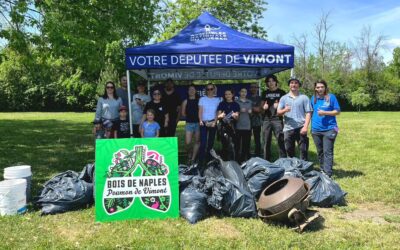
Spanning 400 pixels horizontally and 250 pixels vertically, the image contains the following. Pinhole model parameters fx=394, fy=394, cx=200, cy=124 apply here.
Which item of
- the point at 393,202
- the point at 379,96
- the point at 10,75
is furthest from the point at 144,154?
the point at 379,96

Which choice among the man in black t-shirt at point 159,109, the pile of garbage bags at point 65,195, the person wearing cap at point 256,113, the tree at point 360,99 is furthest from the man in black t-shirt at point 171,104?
the tree at point 360,99

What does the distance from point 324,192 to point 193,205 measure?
2049 mm

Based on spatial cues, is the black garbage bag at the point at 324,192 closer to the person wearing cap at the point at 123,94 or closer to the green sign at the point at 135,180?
the green sign at the point at 135,180

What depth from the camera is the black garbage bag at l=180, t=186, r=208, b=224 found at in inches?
207

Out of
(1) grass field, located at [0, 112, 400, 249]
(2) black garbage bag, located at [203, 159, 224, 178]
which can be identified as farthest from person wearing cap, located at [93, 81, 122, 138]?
(2) black garbage bag, located at [203, 159, 224, 178]

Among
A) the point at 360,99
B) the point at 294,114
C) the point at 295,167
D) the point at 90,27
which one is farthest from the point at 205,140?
the point at 360,99

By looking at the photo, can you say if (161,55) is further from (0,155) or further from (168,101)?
(0,155)

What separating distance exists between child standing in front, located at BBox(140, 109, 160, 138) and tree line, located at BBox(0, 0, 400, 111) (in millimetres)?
4263

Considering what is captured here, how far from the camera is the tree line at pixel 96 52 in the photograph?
11102mm

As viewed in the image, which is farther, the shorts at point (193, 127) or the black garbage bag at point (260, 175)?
the shorts at point (193, 127)

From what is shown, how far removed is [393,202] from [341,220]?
1.39 metres

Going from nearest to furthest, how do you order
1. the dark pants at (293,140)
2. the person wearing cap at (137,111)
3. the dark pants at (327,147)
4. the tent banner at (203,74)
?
the dark pants at (327,147), the dark pants at (293,140), the person wearing cap at (137,111), the tent banner at (203,74)

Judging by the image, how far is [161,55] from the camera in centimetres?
750

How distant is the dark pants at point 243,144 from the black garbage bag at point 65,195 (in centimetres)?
358
